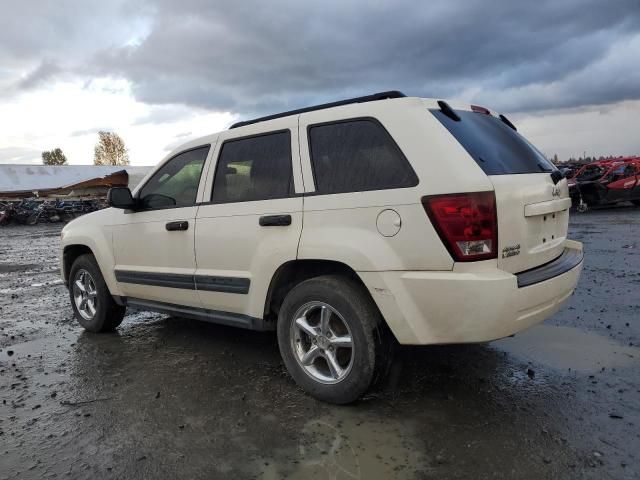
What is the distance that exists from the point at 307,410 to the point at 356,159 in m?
1.66

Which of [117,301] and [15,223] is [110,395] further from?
[15,223]

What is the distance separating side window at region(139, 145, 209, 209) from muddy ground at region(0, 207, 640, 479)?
53.4 inches

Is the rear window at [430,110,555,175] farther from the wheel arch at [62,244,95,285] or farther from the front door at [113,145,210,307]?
the wheel arch at [62,244,95,285]

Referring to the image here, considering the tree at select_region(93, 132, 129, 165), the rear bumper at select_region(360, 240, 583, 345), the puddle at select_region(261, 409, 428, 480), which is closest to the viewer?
the puddle at select_region(261, 409, 428, 480)

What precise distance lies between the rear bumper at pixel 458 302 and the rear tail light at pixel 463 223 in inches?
4.9

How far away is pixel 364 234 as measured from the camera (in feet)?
10.1

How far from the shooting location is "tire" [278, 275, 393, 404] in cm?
312

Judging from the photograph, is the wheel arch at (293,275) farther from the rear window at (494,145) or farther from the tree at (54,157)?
the tree at (54,157)

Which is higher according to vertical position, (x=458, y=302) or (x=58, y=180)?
(x=58, y=180)

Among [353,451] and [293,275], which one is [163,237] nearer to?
[293,275]

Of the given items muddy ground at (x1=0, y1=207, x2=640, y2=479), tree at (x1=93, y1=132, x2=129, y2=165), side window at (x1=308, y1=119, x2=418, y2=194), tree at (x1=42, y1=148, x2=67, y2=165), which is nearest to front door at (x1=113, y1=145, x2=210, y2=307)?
muddy ground at (x1=0, y1=207, x2=640, y2=479)

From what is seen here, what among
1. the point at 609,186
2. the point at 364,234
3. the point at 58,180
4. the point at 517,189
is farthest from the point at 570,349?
the point at 58,180

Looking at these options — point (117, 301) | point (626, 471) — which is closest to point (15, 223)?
point (117, 301)

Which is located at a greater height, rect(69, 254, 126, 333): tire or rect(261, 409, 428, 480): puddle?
rect(69, 254, 126, 333): tire
